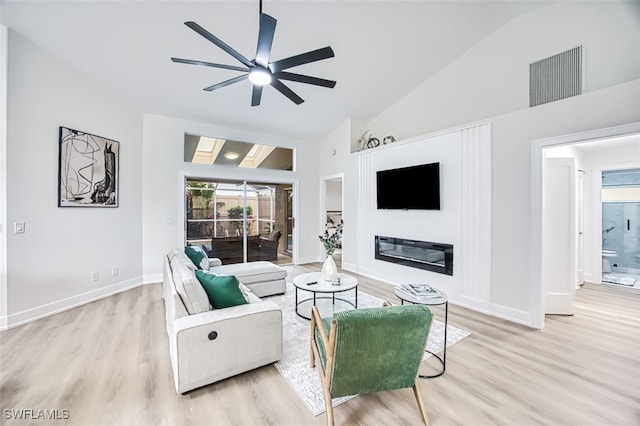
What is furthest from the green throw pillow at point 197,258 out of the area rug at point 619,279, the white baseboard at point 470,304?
the area rug at point 619,279

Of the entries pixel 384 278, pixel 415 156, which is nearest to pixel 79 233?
pixel 384 278

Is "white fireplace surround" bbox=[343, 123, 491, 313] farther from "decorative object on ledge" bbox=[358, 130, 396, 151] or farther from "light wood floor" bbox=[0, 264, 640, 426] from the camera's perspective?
"light wood floor" bbox=[0, 264, 640, 426]

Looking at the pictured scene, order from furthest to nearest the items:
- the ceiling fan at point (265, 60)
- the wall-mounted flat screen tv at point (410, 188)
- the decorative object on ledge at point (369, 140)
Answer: the decorative object on ledge at point (369, 140)
the wall-mounted flat screen tv at point (410, 188)
the ceiling fan at point (265, 60)

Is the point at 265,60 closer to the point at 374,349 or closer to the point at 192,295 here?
the point at 192,295

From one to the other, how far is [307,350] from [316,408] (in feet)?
2.40

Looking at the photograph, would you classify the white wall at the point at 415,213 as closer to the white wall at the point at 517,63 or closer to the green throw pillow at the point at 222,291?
the white wall at the point at 517,63

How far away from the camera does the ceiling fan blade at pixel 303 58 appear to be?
2262 millimetres

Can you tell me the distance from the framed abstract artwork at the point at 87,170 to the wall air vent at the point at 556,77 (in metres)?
6.18

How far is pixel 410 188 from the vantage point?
14.5ft

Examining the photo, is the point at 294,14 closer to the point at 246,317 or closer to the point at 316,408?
the point at 246,317

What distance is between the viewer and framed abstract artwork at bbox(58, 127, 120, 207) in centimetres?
354

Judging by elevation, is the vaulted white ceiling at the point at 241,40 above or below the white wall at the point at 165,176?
above

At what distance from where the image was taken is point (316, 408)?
71.7 inches

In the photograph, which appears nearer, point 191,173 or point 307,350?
point 307,350
